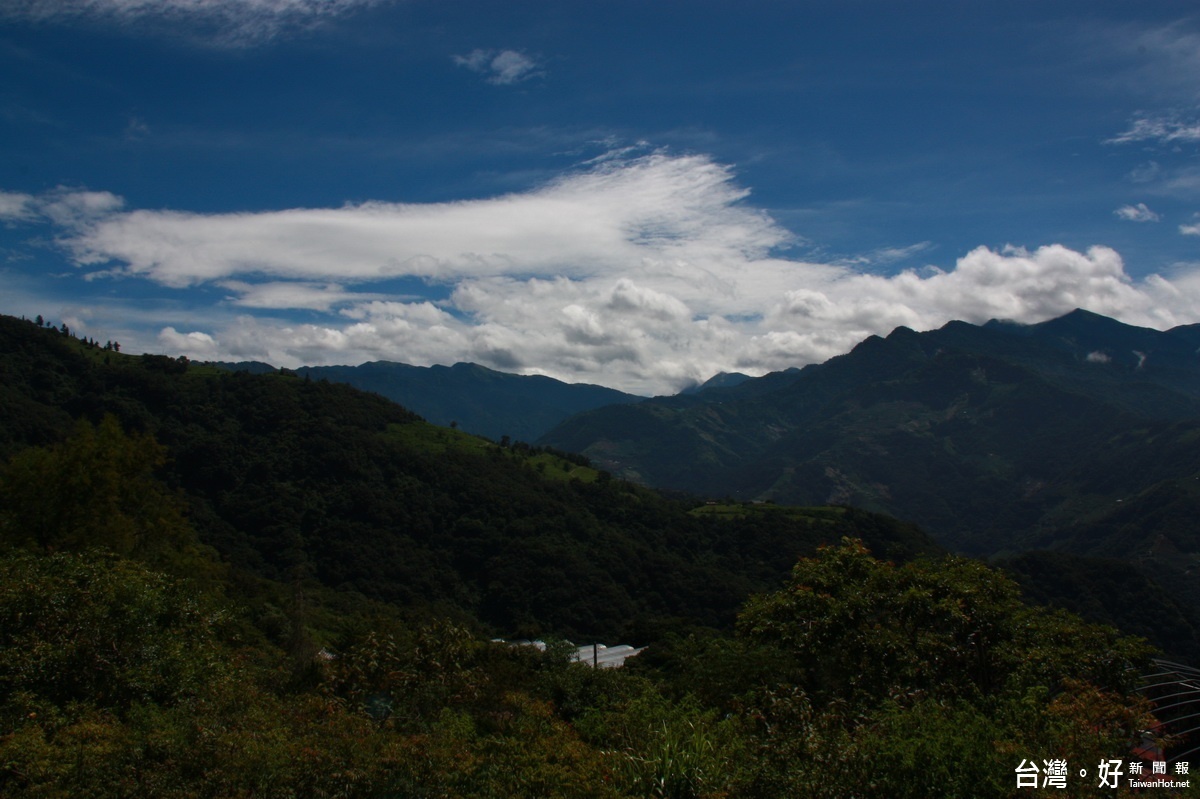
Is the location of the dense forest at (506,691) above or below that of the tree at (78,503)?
below

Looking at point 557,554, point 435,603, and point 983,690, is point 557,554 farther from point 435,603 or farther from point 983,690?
point 983,690

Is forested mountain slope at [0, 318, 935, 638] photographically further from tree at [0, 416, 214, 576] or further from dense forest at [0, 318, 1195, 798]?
dense forest at [0, 318, 1195, 798]

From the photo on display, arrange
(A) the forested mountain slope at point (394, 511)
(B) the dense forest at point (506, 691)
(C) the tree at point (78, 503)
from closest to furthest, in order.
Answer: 1. (B) the dense forest at point (506, 691)
2. (C) the tree at point (78, 503)
3. (A) the forested mountain slope at point (394, 511)

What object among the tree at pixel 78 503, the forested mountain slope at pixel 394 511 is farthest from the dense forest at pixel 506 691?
the forested mountain slope at pixel 394 511

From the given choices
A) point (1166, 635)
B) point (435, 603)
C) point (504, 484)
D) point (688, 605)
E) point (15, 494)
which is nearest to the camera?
point (15, 494)

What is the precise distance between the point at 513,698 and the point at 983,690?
11.6 m

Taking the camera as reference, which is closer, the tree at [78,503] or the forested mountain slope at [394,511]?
the tree at [78,503]

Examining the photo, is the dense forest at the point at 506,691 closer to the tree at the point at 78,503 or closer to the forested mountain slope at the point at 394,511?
the tree at the point at 78,503

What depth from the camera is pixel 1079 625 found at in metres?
19.3

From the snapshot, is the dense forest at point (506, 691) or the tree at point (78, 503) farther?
the tree at point (78, 503)

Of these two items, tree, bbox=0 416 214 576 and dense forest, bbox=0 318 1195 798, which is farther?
tree, bbox=0 416 214 576

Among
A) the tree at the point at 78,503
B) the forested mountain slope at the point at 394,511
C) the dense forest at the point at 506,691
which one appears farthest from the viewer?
the forested mountain slope at the point at 394,511

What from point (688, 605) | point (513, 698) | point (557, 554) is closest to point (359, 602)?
point (557, 554)

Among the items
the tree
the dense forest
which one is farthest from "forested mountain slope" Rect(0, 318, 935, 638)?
the dense forest
